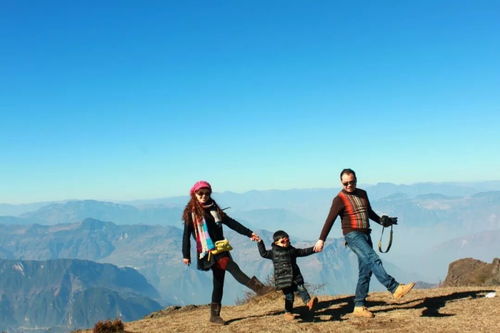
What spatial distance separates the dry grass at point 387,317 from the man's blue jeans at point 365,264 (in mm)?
652

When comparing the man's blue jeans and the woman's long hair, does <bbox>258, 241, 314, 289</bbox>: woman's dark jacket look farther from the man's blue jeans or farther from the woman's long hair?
the woman's long hair

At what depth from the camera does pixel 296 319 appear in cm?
844

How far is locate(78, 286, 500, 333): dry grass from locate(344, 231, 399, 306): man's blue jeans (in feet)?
2.14

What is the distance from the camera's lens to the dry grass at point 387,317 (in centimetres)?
734

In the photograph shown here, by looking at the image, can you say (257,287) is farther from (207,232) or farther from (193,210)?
(193,210)

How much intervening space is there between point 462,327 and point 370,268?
1797 millimetres

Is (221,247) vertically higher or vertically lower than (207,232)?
lower

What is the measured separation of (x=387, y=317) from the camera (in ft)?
26.4

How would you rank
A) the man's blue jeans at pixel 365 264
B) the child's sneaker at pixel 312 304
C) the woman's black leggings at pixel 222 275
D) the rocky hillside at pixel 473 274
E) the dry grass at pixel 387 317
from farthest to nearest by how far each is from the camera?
the rocky hillside at pixel 473 274 < the woman's black leggings at pixel 222 275 < the child's sneaker at pixel 312 304 < the man's blue jeans at pixel 365 264 < the dry grass at pixel 387 317

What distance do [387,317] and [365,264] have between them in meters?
1.27

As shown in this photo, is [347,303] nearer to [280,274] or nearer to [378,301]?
[378,301]

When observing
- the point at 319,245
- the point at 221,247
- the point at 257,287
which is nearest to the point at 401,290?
the point at 319,245

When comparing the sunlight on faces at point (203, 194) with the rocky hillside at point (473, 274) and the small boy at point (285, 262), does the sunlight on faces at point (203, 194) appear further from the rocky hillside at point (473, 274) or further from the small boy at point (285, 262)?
the rocky hillside at point (473, 274)

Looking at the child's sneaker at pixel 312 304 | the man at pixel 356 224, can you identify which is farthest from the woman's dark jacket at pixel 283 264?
the man at pixel 356 224
